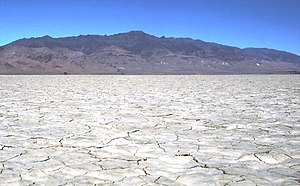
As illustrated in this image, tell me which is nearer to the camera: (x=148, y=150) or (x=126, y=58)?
(x=148, y=150)

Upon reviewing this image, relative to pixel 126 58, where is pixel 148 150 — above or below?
below

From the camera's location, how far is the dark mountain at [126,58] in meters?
71.8

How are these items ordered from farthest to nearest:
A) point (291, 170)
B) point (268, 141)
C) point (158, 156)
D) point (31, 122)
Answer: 1. point (31, 122)
2. point (268, 141)
3. point (158, 156)
4. point (291, 170)

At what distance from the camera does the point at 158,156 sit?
3189 millimetres

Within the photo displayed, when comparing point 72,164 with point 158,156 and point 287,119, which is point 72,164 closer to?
point 158,156

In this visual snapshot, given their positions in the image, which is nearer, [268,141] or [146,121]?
[268,141]

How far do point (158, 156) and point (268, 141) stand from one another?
1.42 m

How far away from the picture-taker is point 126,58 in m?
108

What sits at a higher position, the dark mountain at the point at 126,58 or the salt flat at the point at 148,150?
the dark mountain at the point at 126,58

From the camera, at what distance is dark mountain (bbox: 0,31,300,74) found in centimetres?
7175

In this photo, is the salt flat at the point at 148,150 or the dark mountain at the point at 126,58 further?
the dark mountain at the point at 126,58

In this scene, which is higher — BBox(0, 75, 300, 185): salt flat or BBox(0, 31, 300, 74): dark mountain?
BBox(0, 31, 300, 74): dark mountain

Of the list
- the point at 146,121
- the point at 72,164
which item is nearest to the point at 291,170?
the point at 72,164

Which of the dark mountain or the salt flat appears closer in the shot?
the salt flat
